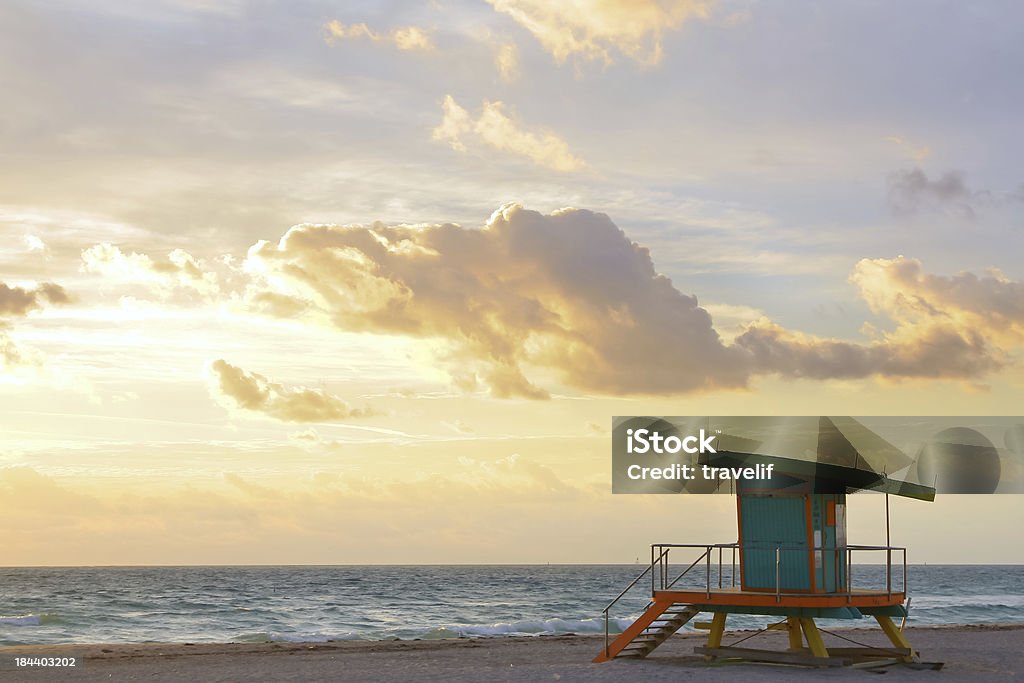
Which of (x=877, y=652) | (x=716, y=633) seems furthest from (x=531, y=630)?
(x=877, y=652)

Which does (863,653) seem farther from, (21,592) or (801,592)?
(21,592)

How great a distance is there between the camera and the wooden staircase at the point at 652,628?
87.5 ft

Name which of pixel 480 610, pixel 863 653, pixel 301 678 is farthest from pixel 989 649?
pixel 480 610

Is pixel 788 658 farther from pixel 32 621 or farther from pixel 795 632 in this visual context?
pixel 32 621

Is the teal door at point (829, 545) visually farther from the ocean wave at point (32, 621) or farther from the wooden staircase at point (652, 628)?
the ocean wave at point (32, 621)

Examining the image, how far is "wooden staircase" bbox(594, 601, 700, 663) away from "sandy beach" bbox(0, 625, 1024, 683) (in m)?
0.55

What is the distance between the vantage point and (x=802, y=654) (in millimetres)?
26031

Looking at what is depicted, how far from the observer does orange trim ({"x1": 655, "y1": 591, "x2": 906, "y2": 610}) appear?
82.0ft

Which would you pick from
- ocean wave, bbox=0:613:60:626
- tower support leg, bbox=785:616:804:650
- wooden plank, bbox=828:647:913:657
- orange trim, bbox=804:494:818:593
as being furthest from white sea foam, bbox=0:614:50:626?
orange trim, bbox=804:494:818:593

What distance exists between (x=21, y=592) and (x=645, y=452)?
9000 centimetres

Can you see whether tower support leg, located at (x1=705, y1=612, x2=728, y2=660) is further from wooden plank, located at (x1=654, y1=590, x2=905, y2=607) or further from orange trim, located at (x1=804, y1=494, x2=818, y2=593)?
orange trim, located at (x1=804, y1=494, x2=818, y2=593)

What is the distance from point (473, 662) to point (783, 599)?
9.28 m

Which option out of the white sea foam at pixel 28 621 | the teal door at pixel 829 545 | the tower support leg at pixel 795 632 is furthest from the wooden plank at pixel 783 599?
the white sea foam at pixel 28 621

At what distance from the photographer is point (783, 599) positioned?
2509cm
